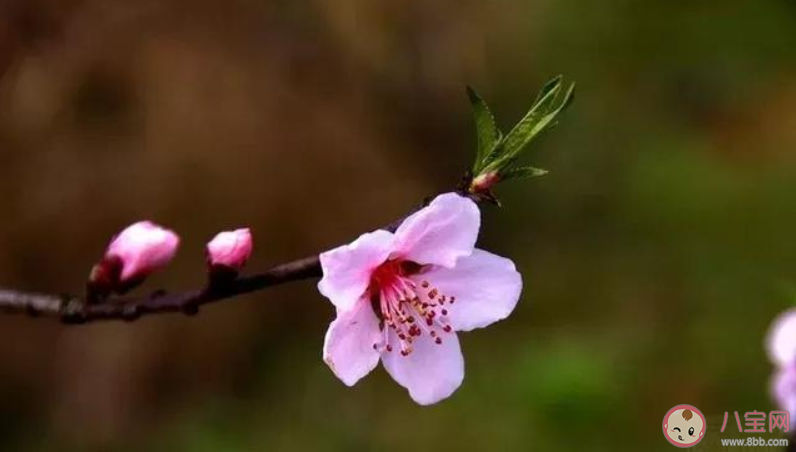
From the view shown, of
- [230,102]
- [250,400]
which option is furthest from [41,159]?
[250,400]

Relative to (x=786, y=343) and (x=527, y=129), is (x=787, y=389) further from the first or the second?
(x=527, y=129)

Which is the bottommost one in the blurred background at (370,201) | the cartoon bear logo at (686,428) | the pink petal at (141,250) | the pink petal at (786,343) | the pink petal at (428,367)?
the pink petal at (428,367)

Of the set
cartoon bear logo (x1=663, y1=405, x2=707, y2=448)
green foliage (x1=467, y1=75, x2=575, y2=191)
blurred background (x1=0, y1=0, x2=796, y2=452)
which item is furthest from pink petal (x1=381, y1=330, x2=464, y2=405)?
blurred background (x1=0, y1=0, x2=796, y2=452)

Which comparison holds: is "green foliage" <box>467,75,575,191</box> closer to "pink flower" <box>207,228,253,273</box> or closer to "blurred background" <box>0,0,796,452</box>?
"pink flower" <box>207,228,253,273</box>

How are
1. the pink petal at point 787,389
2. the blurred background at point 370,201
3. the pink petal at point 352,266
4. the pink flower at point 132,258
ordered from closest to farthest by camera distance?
the pink petal at point 352,266, the pink flower at point 132,258, the pink petal at point 787,389, the blurred background at point 370,201

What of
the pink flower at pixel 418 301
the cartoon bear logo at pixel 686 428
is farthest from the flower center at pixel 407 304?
the cartoon bear logo at pixel 686 428

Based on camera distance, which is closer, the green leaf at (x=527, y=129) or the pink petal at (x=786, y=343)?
the green leaf at (x=527, y=129)

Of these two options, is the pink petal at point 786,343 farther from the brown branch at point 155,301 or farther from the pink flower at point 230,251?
the pink flower at point 230,251
